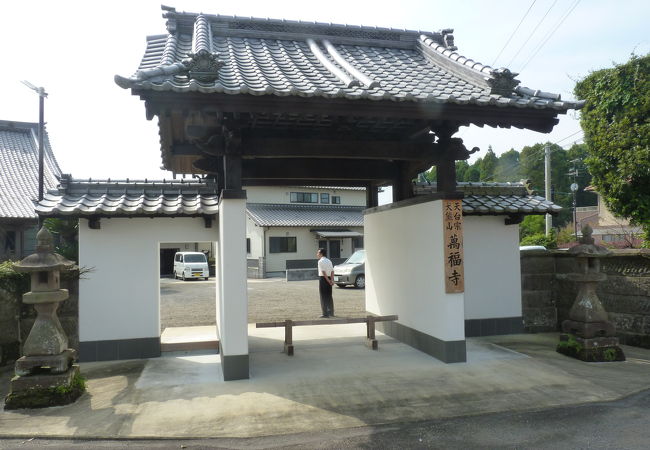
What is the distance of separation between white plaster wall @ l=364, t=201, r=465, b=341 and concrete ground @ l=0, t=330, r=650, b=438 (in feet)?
2.20

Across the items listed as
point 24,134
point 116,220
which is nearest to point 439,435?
point 116,220

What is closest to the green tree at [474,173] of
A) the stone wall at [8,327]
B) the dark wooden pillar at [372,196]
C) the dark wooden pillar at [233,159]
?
the dark wooden pillar at [372,196]

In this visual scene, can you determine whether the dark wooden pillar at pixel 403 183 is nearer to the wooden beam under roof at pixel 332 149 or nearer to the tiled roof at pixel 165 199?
the tiled roof at pixel 165 199

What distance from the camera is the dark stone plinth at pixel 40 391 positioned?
217 inches

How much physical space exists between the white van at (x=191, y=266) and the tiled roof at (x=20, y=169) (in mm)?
8908

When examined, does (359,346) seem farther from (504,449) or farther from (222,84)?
(222,84)

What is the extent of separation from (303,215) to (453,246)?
83.7 ft

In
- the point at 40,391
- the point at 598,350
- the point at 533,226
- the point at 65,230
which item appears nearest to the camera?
the point at 40,391

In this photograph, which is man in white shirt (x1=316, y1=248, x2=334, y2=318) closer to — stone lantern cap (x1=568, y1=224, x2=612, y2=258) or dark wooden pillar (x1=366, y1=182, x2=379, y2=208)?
dark wooden pillar (x1=366, y1=182, x2=379, y2=208)

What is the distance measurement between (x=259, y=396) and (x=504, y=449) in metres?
2.99

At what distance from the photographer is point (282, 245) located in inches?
1217

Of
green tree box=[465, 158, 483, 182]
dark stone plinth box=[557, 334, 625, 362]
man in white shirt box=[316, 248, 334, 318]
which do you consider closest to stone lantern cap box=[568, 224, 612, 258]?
dark stone plinth box=[557, 334, 625, 362]

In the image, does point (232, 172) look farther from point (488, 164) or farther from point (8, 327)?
point (488, 164)

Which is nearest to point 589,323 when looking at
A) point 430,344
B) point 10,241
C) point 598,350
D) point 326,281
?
point 598,350
